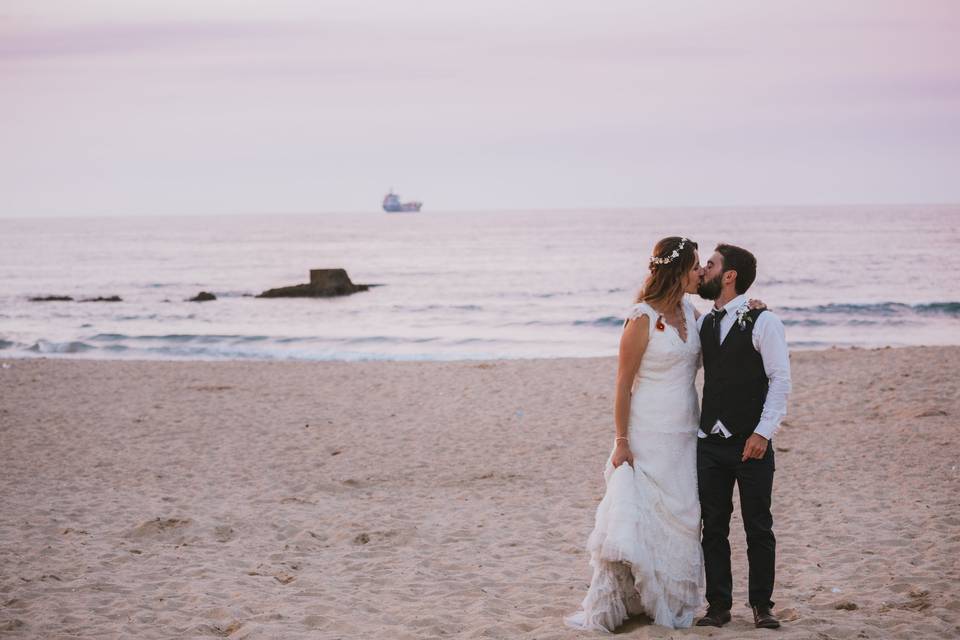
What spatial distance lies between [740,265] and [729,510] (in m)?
1.33

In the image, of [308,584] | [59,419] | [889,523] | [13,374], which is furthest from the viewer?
[13,374]

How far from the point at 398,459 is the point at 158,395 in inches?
223

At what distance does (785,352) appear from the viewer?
4109 mm

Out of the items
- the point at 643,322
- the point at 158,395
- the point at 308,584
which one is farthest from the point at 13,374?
the point at 643,322

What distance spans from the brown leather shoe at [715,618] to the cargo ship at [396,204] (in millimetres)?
183204

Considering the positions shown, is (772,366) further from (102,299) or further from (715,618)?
(102,299)

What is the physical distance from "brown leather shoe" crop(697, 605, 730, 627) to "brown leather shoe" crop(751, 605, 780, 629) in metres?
0.16

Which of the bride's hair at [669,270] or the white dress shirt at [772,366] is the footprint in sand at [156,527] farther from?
the white dress shirt at [772,366]

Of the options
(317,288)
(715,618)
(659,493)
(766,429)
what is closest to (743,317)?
(766,429)

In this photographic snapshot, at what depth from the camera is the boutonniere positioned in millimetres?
4156

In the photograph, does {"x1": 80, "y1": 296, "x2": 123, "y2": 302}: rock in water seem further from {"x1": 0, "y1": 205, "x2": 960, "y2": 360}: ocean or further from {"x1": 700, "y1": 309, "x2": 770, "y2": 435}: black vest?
{"x1": 700, "y1": 309, "x2": 770, "y2": 435}: black vest

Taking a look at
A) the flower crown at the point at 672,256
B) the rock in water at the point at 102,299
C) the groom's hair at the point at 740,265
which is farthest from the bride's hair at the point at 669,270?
the rock in water at the point at 102,299

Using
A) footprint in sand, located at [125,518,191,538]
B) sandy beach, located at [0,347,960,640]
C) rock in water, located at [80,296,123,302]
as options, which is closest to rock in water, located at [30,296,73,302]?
rock in water, located at [80,296,123,302]

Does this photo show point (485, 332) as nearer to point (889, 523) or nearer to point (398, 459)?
point (398, 459)
